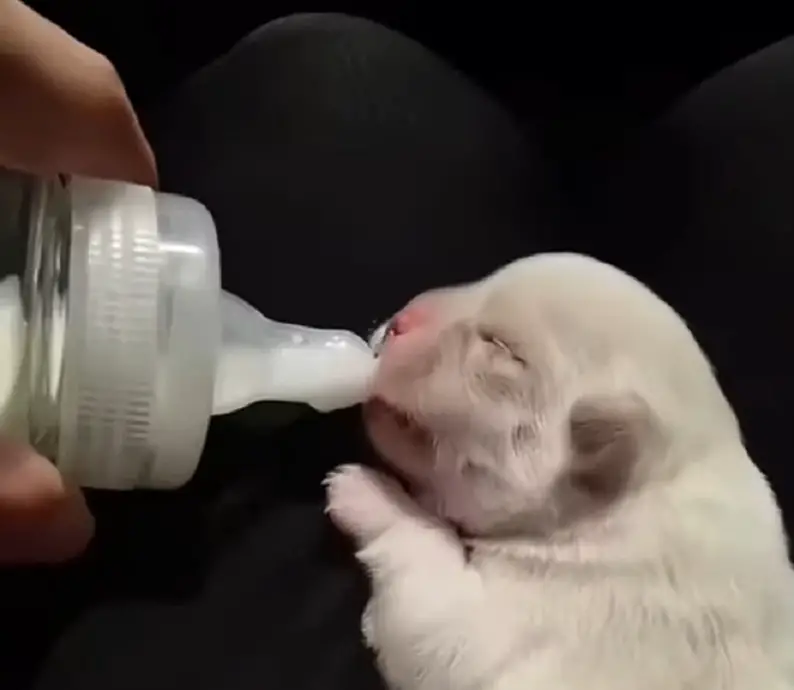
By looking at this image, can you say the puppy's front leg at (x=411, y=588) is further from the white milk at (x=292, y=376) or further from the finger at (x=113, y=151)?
the finger at (x=113, y=151)

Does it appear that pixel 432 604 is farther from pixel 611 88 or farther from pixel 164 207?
pixel 611 88

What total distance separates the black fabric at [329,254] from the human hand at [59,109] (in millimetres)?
237

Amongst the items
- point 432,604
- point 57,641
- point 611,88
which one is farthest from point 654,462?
point 611,88

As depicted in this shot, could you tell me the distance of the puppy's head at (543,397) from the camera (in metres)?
1.03

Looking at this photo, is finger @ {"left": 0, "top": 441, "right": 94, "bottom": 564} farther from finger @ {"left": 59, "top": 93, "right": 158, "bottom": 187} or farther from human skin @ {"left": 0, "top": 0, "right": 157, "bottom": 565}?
finger @ {"left": 59, "top": 93, "right": 158, "bottom": 187}

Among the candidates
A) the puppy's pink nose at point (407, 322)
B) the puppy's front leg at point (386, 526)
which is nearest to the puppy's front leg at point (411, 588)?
the puppy's front leg at point (386, 526)

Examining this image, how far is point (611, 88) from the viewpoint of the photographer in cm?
193

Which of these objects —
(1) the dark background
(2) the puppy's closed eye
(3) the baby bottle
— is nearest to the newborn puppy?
(2) the puppy's closed eye

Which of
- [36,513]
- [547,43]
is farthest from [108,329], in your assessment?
[547,43]

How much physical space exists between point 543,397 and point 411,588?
176mm

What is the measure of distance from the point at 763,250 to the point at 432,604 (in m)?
0.48

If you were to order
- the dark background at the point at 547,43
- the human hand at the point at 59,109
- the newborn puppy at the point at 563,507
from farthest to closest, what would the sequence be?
the dark background at the point at 547,43, the newborn puppy at the point at 563,507, the human hand at the point at 59,109

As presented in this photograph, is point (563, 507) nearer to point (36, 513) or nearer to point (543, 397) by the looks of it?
point (543, 397)

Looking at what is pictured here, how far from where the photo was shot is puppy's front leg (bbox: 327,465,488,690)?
40.3 inches
